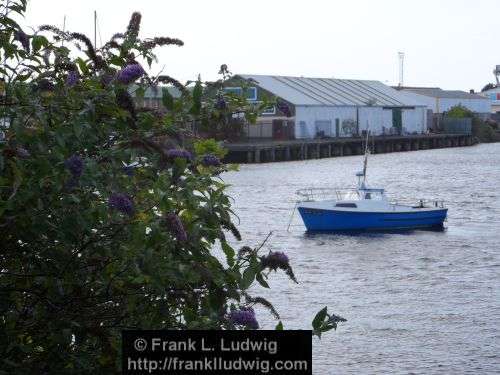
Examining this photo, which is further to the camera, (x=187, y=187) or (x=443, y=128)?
(x=443, y=128)

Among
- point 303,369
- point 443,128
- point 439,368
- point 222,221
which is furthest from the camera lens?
point 443,128

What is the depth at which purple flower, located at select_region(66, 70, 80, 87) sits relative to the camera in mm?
5312

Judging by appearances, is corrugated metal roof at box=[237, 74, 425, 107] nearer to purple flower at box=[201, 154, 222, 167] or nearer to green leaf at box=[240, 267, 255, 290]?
purple flower at box=[201, 154, 222, 167]

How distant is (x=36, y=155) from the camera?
4.96 metres

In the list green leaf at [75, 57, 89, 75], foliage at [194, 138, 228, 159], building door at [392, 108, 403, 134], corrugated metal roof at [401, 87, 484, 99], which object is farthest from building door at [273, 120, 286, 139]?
green leaf at [75, 57, 89, 75]

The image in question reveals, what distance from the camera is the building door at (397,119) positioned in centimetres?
13186

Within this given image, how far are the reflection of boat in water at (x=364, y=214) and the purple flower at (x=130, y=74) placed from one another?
1671 inches

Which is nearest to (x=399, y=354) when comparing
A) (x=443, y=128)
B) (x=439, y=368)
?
(x=439, y=368)

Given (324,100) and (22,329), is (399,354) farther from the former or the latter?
(324,100)

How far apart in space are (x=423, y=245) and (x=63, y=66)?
40916 millimetres

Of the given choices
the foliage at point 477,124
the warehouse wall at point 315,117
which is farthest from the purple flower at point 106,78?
the foliage at point 477,124

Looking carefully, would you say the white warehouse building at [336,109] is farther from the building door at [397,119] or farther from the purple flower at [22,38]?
the purple flower at [22,38]

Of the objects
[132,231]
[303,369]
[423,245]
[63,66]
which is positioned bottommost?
[423,245]

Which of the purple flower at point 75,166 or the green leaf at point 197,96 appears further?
the green leaf at point 197,96
